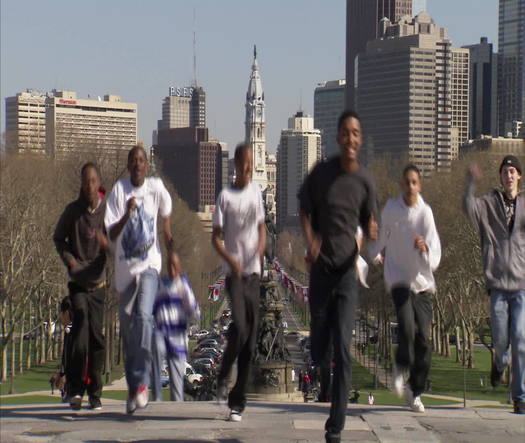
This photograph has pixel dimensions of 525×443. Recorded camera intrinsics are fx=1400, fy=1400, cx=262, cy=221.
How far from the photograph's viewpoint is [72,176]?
75625 mm

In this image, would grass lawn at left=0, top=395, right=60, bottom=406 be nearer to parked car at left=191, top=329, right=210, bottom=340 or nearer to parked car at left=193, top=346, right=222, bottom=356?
parked car at left=193, top=346, right=222, bottom=356

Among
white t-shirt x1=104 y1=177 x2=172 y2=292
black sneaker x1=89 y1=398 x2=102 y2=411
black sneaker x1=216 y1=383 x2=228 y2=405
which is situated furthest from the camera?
black sneaker x1=89 y1=398 x2=102 y2=411

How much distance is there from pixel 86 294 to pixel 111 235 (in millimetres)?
700

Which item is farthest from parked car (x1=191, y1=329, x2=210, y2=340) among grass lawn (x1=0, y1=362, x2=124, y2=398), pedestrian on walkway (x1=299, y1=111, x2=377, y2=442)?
pedestrian on walkway (x1=299, y1=111, x2=377, y2=442)

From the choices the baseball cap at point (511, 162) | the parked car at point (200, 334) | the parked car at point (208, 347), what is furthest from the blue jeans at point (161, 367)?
the parked car at point (200, 334)

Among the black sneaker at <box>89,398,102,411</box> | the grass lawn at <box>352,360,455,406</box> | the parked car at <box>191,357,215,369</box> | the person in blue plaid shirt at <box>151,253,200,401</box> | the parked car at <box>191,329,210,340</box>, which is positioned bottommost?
the parked car at <box>191,329,210,340</box>

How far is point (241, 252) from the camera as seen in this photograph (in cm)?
1146

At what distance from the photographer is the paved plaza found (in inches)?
412

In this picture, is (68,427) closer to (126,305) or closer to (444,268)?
(126,305)

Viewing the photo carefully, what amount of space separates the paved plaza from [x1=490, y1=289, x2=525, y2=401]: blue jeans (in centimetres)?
32

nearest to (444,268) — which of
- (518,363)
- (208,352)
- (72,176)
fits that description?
(208,352)

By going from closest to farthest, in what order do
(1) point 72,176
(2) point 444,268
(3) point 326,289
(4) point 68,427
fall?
(3) point 326,289 < (4) point 68,427 < (2) point 444,268 < (1) point 72,176

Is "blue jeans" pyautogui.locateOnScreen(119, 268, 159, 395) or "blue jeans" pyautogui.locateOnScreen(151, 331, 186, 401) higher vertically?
"blue jeans" pyautogui.locateOnScreen(119, 268, 159, 395)

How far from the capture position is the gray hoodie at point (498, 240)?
40.5 ft
